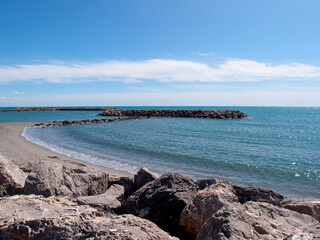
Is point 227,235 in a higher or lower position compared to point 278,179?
higher

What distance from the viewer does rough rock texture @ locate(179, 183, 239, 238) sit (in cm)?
491

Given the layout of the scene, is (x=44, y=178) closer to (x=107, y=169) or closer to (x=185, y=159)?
(x=107, y=169)

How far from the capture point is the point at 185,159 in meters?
17.0

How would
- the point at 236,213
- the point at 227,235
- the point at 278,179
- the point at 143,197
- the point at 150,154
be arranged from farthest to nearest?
1. the point at 150,154
2. the point at 278,179
3. the point at 143,197
4. the point at 236,213
5. the point at 227,235

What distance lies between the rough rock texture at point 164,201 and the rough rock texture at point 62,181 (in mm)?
1433

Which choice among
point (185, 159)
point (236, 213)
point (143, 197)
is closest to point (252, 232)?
point (236, 213)

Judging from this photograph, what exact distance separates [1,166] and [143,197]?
12.3ft

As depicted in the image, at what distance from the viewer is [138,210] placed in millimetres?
5840

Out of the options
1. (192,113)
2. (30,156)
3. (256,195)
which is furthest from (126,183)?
(192,113)

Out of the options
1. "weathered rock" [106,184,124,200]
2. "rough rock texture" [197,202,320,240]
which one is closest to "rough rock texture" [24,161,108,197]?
"weathered rock" [106,184,124,200]

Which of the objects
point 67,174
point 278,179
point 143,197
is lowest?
point 278,179

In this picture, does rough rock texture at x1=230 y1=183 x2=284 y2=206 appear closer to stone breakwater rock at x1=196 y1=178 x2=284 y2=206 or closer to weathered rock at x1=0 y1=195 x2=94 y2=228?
stone breakwater rock at x1=196 y1=178 x2=284 y2=206

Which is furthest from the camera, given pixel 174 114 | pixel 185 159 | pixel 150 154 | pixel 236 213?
pixel 174 114

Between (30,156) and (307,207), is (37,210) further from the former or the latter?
(30,156)
